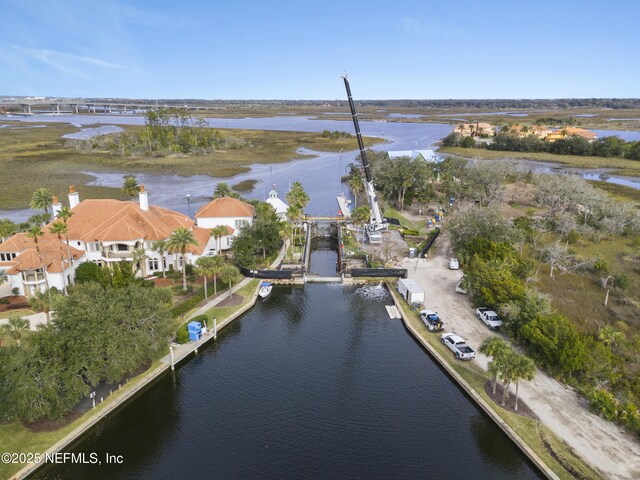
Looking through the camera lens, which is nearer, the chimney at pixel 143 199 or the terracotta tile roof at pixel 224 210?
the chimney at pixel 143 199

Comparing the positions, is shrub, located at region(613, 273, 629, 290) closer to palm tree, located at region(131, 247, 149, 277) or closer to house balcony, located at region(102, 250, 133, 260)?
palm tree, located at region(131, 247, 149, 277)

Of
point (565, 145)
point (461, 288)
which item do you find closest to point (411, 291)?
point (461, 288)

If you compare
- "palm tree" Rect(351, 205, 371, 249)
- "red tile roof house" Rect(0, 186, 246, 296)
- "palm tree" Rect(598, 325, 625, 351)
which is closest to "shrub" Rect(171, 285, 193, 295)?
"red tile roof house" Rect(0, 186, 246, 296)

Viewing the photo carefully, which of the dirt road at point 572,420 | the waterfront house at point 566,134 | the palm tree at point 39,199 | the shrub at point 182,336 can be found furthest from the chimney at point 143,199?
the waterfront house at point 566,134

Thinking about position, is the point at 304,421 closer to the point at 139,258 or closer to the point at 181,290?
the point at 181,290

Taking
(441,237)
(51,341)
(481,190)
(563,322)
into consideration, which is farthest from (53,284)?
(481,190)

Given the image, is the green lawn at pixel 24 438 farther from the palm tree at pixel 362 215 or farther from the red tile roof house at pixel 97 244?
the palm tree at pixel 362 215
